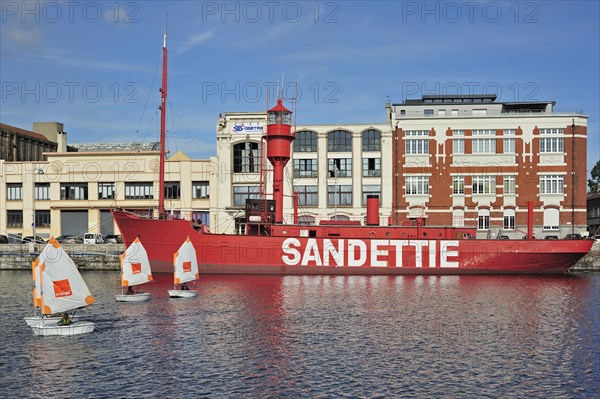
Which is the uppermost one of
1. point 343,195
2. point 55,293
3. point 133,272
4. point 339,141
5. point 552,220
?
point 339,141

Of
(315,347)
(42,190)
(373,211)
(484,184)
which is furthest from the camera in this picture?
(42,190)

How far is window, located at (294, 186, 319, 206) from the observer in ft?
285

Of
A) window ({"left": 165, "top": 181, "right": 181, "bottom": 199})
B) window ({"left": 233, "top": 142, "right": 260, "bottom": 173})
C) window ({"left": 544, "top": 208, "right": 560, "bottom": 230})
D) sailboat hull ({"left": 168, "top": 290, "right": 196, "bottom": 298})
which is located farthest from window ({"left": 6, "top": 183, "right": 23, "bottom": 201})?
window ({"left": 544, "top": 208, "right": 560, "bottom": 230})

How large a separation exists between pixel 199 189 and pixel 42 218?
73.3 ft

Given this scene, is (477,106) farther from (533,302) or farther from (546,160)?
(533,302)

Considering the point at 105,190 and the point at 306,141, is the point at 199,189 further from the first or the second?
the point at 306,141

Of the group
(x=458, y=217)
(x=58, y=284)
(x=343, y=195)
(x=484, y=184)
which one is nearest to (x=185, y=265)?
(x=58, y=284)

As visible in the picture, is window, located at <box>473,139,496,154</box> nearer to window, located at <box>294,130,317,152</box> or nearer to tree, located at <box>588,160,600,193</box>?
window, located at <box>294,130,317,152</box>

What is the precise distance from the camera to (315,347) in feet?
105

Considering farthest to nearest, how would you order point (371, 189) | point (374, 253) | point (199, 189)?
point (199, 189) < point (371, 189) < point (374, 253)

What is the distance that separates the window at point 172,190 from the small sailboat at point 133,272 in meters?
41.0

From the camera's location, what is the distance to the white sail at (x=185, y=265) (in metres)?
49.6

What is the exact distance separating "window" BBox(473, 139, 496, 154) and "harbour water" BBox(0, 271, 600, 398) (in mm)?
→ 36112

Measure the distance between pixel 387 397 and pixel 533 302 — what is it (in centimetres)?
2553
